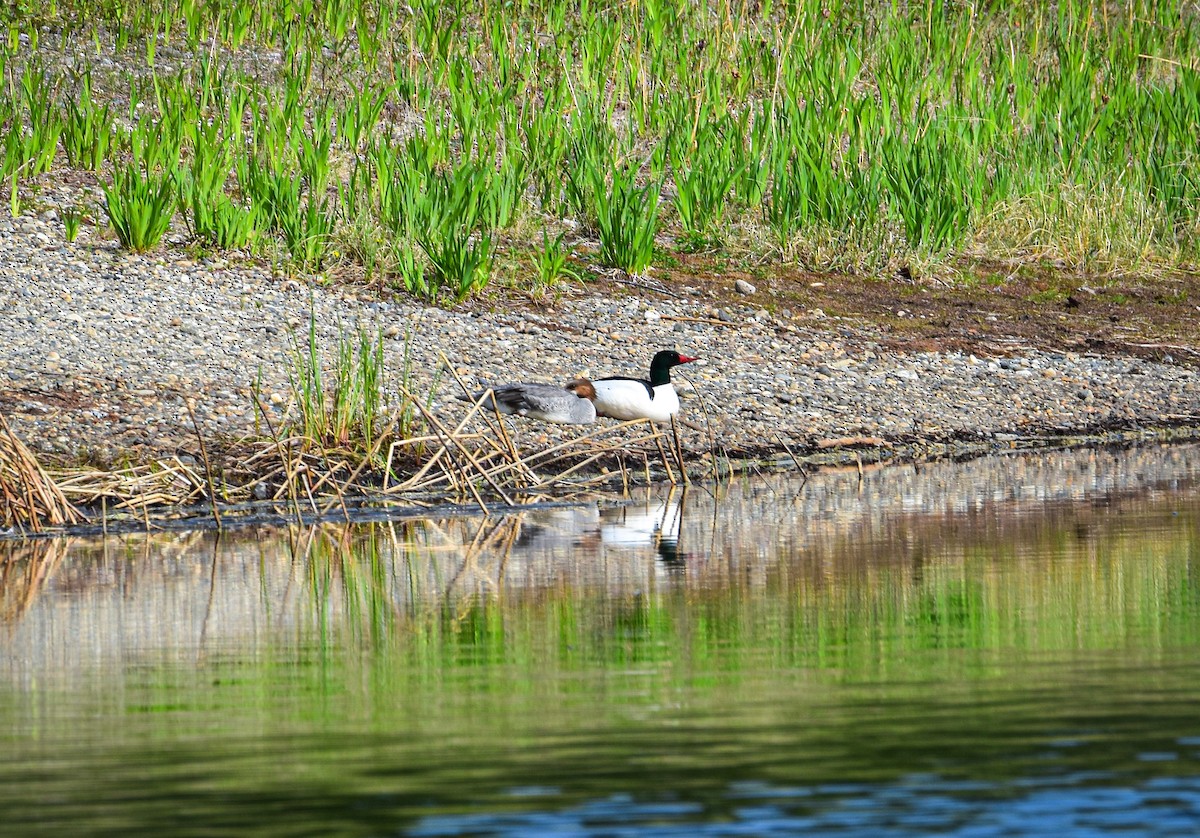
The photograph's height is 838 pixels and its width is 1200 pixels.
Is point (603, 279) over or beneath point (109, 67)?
beneath

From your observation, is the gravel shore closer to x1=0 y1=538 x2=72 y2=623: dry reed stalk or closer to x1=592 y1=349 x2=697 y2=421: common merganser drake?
x1=592 y1=349 x2=697 y2=421: common merganser drake

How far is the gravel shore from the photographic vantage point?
9680mm

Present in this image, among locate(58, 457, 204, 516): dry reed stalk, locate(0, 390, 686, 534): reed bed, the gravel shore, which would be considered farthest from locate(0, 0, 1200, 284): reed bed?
locate(58, 457, 204, 516): dry reed stalk

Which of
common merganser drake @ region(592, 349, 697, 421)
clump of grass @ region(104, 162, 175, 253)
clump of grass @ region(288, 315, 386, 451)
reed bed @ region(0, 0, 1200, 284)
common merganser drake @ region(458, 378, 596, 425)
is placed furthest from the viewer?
Answer: reed bed @ region(0, 0, 1200, 284)

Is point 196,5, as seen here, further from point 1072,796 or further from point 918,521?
point 1072,796

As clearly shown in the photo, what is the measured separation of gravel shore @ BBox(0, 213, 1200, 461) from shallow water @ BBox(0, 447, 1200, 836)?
2.04m

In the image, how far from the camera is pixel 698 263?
46.2ft

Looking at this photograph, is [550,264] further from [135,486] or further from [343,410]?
[135,486]

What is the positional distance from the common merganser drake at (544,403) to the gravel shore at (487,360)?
105 mm

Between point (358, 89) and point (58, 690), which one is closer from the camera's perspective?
point (58, 690)

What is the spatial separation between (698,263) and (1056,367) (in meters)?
2.96

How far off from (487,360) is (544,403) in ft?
4.81

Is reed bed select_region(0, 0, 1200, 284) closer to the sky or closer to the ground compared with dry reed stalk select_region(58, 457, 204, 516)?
closer to the sky

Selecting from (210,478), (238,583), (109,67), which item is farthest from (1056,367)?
(109,67)
